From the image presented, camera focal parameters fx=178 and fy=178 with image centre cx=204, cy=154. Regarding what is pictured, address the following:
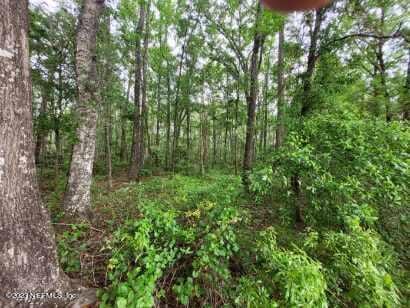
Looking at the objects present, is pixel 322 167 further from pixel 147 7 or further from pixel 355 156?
pixel 147 7

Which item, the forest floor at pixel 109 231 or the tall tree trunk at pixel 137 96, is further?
the tall tree trunk at pixel 137 96

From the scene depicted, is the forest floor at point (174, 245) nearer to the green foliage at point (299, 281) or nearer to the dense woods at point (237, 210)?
the dense woods at point (237, 210)

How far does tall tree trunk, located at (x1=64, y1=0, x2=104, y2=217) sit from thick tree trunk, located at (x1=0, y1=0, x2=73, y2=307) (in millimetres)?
1606

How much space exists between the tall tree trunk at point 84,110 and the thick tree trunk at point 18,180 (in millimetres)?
1606

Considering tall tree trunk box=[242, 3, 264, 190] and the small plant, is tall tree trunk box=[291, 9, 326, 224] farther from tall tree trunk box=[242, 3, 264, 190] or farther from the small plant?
the small plant

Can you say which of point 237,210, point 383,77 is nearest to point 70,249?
point 237,210

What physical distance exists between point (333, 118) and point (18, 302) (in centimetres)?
399

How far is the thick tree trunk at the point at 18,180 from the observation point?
1314 millimetres

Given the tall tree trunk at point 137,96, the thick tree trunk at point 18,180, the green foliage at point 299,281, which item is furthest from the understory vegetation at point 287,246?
the tall tree trunk at point 137,96

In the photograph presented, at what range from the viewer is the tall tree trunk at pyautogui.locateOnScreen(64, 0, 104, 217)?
2.94 m

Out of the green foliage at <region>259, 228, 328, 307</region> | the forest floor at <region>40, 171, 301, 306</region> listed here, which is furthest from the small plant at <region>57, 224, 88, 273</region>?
the green foliage at <region>259, 228, 328, 307</region>

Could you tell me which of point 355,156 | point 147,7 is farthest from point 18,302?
point 147,7

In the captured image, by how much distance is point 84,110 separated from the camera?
3.03 meters

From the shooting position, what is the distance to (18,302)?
1.35 meters
